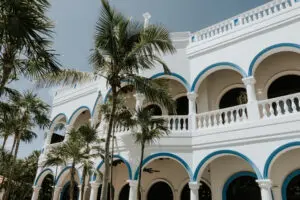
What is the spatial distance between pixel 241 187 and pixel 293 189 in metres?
2.00

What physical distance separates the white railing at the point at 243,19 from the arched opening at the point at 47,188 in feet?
48.0

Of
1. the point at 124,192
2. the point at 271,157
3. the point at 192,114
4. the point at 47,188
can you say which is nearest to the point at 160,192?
the point at 124,192

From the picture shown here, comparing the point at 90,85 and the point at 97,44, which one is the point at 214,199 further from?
the point at 90,85

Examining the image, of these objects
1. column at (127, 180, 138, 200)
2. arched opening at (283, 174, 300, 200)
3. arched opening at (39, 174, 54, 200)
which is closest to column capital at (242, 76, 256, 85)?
arched opening at (283, 174, 300, 200)

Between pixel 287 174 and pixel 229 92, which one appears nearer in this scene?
pixel 287 174

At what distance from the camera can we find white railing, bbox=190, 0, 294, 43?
1062 cm

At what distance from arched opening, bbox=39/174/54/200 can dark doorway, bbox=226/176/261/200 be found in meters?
13.3

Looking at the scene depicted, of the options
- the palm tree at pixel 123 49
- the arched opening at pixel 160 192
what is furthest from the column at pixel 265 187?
the arched opening at pixel 160 192

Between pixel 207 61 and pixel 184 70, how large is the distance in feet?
3.79

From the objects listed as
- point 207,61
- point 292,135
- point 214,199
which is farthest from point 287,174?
point 207,61

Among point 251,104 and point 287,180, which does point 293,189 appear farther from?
point 251,104

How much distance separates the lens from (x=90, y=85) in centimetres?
1585

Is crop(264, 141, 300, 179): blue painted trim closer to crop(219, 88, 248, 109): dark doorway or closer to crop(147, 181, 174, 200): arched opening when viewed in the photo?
crop(219, 88, 248, 109): dark doorway

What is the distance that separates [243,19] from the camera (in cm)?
1145
